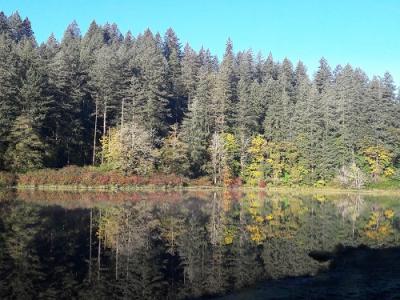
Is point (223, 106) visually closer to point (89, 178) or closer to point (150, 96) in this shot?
point (150, 96)

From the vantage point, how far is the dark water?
11.0 meters

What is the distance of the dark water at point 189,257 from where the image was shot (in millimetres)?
11047

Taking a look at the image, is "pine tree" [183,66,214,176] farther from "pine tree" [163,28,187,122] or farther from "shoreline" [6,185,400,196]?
"pine tree" [163,28,187,122]

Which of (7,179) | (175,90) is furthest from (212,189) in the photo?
(175,90)

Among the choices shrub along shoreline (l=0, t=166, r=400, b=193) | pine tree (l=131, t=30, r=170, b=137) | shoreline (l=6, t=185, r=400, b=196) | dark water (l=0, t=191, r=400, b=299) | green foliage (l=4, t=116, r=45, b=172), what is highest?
pine tree (l=131, t=30, r=170, b=137)

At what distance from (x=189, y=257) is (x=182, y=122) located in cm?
5477

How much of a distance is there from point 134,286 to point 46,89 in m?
50.3

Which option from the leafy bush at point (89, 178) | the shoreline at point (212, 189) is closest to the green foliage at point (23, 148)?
the leafy bush at point (89, 178)

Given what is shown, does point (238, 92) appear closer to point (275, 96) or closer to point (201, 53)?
point (275, 96)

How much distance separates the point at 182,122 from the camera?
69.8 m

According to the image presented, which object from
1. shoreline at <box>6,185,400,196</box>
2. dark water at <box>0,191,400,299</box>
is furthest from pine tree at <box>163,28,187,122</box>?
dark water at <box>0,191,400,299</box>

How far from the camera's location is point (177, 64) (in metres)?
88.9

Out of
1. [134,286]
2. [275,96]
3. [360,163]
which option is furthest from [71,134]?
[134,286]

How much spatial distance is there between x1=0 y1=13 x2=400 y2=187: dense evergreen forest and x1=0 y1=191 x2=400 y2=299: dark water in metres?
30.3
